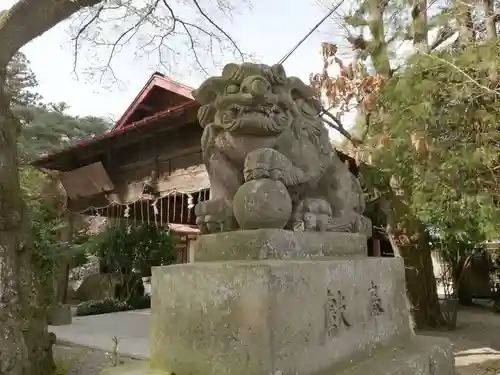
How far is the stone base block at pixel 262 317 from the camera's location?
1.51 meters

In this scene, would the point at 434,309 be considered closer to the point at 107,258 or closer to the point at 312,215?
the point at 312,215

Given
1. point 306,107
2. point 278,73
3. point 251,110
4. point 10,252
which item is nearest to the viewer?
point 251,110

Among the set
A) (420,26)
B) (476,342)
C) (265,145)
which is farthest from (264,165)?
(476,342)

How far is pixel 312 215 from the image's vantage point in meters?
2.03

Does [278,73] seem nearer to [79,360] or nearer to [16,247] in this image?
[16,247]

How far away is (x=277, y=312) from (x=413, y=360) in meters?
0.94

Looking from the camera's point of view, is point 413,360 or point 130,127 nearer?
point 413,360

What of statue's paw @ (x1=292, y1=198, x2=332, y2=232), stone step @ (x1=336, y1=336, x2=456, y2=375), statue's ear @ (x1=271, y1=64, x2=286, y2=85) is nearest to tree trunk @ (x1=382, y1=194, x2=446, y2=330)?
stone step @ (x1=336, y1=336, x2=456, y2=375)

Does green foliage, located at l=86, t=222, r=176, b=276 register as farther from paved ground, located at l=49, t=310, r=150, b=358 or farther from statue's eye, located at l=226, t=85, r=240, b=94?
statue's eye, located at l=226, t=85, r=240, b=94

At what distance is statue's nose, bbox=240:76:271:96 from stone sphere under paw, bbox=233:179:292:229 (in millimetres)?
412

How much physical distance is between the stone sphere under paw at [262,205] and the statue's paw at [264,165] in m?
0.04

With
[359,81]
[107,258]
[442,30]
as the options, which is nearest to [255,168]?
[359,81]

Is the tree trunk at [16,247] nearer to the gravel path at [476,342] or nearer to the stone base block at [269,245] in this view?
the stone base block at [269,245]

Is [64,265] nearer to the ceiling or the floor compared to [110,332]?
nearer to the ceiling
